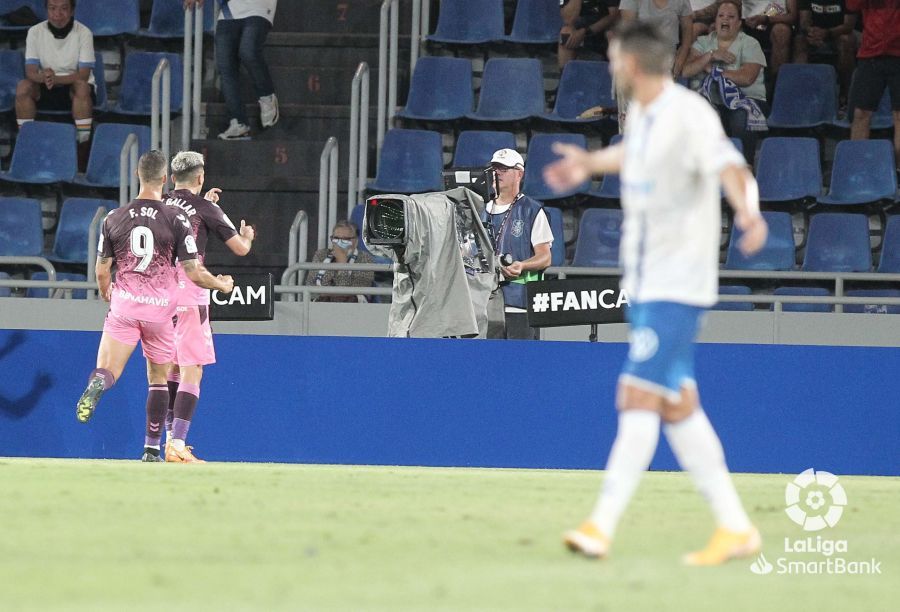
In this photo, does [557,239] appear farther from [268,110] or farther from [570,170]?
[570,170]

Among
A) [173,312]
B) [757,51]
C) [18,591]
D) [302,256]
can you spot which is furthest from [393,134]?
[18,591]

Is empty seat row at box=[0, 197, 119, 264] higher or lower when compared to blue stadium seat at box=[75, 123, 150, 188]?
lower

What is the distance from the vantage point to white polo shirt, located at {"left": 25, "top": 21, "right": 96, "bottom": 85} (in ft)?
48.9

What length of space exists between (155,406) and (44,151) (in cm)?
612

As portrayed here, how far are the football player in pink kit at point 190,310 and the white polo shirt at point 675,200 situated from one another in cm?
502

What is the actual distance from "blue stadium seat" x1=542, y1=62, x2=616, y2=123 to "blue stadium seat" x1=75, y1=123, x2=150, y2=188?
4171mm

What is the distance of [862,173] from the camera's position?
13.9 m

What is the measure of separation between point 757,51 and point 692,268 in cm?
985

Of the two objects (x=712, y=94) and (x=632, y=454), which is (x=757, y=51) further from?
(x=632, y=454)

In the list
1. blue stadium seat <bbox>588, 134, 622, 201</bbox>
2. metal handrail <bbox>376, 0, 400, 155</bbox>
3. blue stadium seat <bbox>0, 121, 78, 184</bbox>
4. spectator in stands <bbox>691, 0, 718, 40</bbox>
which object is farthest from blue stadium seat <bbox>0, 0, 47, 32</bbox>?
spectator in stands <bbox>691, 0, 718, 40</bbox>

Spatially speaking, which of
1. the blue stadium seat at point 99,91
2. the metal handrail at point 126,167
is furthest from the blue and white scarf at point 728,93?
the blue stadium seat at point 99,91

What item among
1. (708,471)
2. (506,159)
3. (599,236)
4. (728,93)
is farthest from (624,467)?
(728,93)

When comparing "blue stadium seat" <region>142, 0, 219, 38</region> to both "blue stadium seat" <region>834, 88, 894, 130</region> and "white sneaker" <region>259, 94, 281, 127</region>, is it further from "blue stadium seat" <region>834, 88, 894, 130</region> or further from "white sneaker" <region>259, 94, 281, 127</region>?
"blue stadium seat" <region>834, 88, 894, 130</region>

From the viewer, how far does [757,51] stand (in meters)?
14.2
